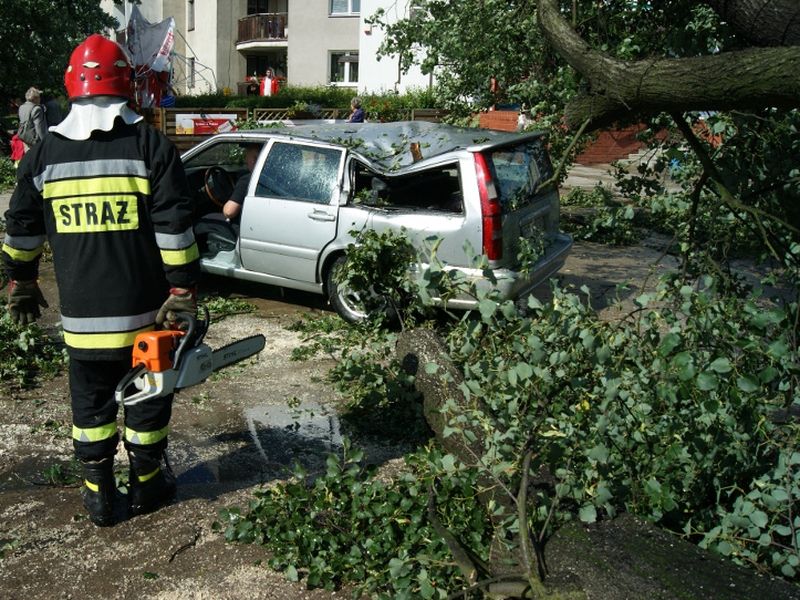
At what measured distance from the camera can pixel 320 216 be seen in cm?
755

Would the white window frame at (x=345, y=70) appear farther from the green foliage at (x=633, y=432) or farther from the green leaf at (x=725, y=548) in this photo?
the green leaf at (x=725, y=548)

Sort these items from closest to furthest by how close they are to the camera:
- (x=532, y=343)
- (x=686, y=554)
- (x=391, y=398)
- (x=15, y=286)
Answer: (x=686, y=554) < (x=532, y=343) < (x=15, y=286) < (x=391, y=398)

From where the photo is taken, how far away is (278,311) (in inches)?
318

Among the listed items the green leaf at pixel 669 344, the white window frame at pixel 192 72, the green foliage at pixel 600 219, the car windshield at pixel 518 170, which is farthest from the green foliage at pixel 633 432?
the white window frame at pixel 192 72

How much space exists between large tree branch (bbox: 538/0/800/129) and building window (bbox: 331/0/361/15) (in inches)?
1326

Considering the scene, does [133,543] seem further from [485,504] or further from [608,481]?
[608,481]

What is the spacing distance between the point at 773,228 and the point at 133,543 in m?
3.74

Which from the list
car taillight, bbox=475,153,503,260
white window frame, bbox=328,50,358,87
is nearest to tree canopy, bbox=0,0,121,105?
white window frame, bbox=328,50,358,87

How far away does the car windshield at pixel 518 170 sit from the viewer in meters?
7.02

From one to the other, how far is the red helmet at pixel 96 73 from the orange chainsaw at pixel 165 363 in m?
1.12

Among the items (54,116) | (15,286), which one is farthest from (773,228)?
(54,116)

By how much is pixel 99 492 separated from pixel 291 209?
3.94 meters

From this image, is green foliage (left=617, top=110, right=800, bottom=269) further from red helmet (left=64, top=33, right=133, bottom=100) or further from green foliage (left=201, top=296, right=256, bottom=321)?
green foliage (left=201, top=296, right=256, bottom=321)

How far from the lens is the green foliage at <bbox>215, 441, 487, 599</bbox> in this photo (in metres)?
3.68
